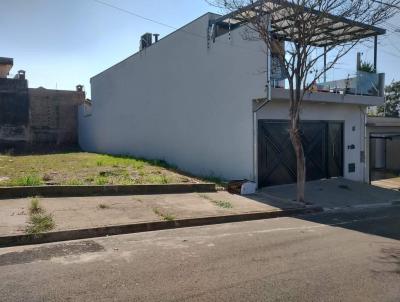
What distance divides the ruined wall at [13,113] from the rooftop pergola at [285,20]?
19.7 metres

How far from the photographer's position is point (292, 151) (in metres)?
15.8

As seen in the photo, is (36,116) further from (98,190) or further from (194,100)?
(98,190)

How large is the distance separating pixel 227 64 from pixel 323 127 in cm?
478

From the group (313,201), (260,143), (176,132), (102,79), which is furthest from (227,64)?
(102,79)

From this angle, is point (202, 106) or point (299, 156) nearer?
point (299, 156)

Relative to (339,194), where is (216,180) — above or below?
above

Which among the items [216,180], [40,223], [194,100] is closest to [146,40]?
[194,100]

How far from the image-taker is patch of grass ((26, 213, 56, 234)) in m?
7.57

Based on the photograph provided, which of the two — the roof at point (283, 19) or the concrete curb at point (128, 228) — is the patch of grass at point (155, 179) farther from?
the roof at point (283, 19)

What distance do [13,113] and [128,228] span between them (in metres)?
25.2

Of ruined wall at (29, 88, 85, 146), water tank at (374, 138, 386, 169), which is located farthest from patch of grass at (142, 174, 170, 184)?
ruined wall at (29, 88, 85, 146)

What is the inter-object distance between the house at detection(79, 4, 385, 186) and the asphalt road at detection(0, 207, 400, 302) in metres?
6.46

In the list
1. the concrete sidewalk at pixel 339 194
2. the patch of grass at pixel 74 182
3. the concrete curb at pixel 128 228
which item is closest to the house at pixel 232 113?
the concrete sidewalk at pixel 339 194

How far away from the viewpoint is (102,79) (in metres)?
29.5
